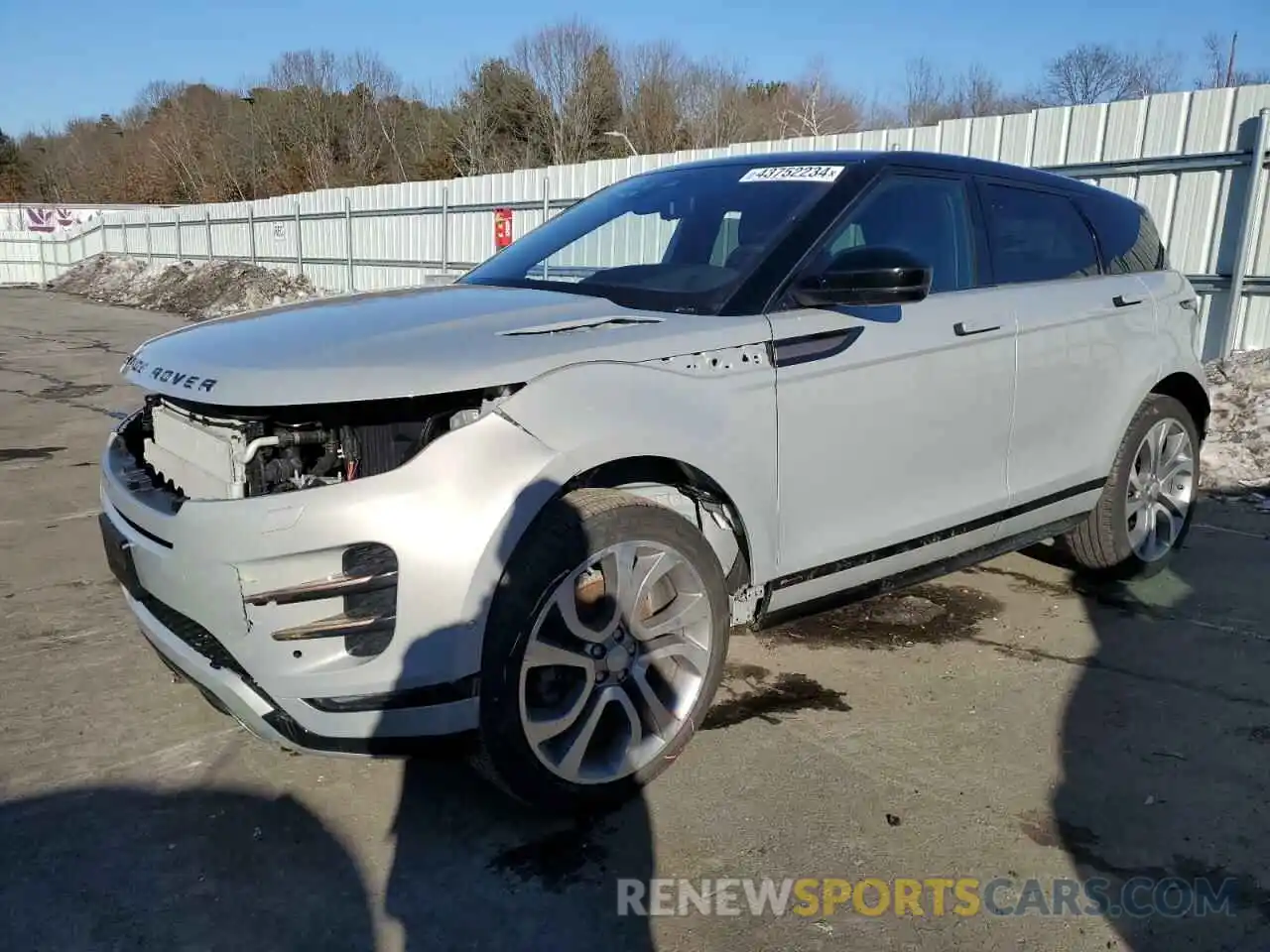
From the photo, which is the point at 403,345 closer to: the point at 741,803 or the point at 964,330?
the point at 741,803

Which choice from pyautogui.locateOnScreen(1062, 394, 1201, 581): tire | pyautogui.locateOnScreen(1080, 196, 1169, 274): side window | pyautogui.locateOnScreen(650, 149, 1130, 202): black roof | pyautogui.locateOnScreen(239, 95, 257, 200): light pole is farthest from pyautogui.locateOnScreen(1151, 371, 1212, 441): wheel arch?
pyautogui.locateOnScreen(239, 95, 257, 200): light pole

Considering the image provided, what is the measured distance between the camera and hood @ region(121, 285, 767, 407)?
2260 mm

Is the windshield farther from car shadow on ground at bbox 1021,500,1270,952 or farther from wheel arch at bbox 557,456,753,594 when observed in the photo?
car shadow on ground at bbox 1021,500,1270,952

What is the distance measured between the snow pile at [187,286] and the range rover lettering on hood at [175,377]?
54.8 ft

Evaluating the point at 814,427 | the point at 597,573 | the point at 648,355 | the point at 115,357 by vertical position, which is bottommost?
the point at 115,357

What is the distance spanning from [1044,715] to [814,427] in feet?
4.33

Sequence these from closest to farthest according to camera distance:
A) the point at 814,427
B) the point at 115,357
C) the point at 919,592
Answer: the point at 814,427
the point at 919,592
the point at 115,357

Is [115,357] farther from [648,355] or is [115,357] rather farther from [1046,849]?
[1046,849]

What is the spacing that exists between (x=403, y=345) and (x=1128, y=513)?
3.47 metres

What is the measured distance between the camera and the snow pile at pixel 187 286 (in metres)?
21.9

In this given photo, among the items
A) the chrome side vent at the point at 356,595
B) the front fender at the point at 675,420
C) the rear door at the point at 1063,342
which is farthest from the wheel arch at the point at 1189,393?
the chrome side vent at the point at 356,595

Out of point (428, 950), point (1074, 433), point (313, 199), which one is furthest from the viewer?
point (313, 199)

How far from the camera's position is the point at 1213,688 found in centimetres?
344

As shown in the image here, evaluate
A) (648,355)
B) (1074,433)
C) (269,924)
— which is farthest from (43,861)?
(1074,433)
